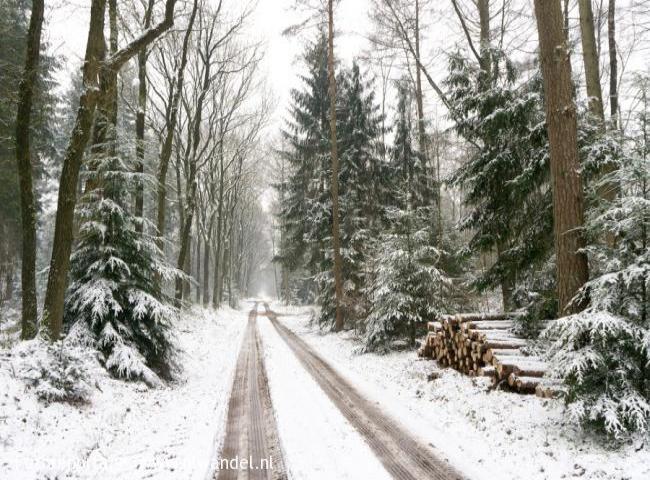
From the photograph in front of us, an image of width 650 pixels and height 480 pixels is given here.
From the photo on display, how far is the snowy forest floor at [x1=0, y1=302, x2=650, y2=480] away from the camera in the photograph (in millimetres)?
4918

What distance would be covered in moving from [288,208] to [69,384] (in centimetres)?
1883

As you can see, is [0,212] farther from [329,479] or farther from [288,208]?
[329,479]

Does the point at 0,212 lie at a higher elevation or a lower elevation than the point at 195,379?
higher

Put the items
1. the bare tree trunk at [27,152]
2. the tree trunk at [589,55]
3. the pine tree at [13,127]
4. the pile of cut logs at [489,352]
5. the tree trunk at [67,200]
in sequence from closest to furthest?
1. the pile of cut logs at [489,352]
2. the tree trunk at [67,200]
3. the bare tree trunk at [27,152]
4. the tree trunk at [589,55]
5. the pine tree at [13,127]

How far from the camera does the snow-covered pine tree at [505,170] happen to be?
29.8 ft

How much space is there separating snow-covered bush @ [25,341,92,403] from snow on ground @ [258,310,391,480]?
10.9 ft

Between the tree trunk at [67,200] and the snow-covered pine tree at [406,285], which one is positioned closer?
the tree trunk at [67,200]

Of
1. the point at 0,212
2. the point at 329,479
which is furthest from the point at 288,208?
the point at 329,479

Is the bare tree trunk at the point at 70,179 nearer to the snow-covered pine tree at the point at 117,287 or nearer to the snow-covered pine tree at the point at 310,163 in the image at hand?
the snow-covered pine tree at the point at 117,287

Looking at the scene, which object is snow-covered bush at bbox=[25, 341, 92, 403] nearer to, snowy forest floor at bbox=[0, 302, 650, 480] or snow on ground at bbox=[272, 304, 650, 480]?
snowy forest floor at bbox=[0, 302, 650, 480]

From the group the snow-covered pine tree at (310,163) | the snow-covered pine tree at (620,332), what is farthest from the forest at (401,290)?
the snow-covered pine tree at (310,163)

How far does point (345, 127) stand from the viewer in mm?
21594

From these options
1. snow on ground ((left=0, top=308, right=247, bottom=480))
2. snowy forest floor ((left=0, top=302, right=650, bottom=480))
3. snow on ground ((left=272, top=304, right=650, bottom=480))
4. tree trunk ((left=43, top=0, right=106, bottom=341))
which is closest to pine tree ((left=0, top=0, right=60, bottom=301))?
tree trunk ((left=43, top=0, right=106, bottom=341))

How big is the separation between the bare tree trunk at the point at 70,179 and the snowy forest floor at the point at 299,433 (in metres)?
1.03
